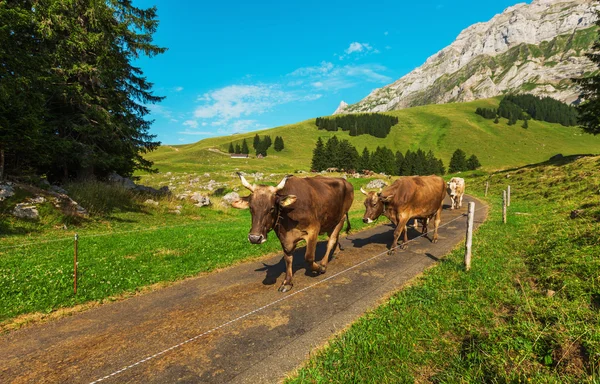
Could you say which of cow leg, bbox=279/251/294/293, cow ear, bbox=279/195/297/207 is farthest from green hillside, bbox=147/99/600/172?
cow ear, bbox=279/195/297/207

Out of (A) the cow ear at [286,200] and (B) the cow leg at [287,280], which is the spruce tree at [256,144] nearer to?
(B) the cow leg at [287,280]

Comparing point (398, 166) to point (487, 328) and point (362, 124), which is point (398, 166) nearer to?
point (362, 124)

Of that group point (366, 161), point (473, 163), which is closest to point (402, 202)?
point (366, 161)

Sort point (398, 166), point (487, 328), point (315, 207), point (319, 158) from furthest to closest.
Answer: point (398, 166)
point (319, 158)
point (315, 207)
point (487, 328)

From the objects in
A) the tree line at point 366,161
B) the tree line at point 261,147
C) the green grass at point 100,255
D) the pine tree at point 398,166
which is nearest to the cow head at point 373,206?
the green grass at point 100,255

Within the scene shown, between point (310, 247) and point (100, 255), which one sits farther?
point (100, 255)

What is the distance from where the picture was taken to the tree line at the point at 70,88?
11.5 m

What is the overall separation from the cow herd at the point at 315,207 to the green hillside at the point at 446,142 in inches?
3387

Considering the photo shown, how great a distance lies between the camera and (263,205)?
601 centimetres

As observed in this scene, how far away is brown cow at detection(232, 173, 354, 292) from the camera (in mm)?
6020

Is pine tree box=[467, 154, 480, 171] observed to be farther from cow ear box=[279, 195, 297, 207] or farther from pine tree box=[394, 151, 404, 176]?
cow ear box=[279, 195, 297, 207]

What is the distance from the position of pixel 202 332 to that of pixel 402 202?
28.6 feet

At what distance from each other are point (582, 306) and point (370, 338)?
12.6ft

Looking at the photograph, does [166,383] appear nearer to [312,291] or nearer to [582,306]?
[312,291]
